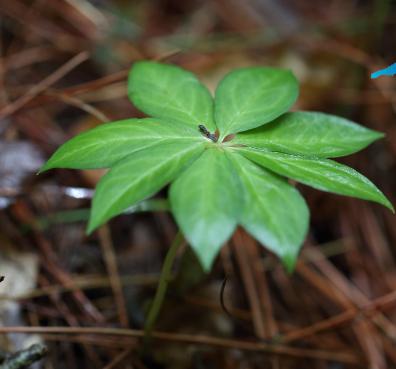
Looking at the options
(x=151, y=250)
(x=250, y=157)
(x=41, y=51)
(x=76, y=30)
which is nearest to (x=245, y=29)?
(x=76, y=30)

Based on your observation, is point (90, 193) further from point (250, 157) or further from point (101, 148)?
point (250, 157)

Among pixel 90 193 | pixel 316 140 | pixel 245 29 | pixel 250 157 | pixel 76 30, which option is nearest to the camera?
pixel 250 157

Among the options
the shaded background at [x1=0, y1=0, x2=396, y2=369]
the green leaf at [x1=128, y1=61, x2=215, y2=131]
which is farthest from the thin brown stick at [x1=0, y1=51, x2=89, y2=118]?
the green leaf at [x1=128, y1=61, x2=215, y2=131]

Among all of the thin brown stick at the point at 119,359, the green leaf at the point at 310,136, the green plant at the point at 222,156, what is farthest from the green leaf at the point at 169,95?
the thin brown stick at the point at 119,359

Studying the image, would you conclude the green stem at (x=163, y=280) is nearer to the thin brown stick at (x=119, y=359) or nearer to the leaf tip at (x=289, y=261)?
the thin brown stick at (x=119, y=359)

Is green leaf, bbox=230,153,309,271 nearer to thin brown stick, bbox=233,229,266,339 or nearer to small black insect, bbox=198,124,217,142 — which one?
small black insect, bbox=198,124,217,142

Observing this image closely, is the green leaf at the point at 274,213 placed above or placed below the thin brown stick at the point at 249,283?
above
